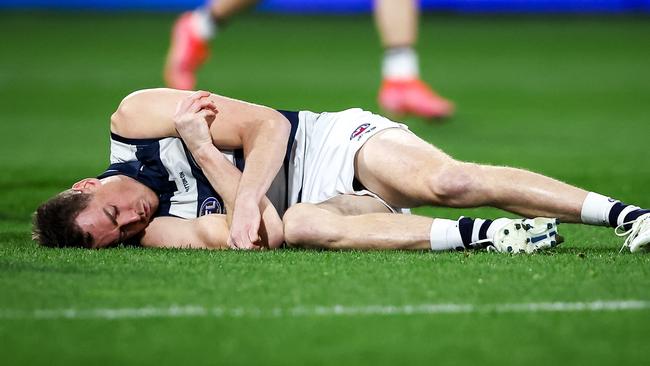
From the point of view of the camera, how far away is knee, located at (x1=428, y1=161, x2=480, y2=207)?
4.97 metres

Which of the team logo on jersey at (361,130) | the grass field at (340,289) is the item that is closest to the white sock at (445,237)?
the grass field at (340,289)

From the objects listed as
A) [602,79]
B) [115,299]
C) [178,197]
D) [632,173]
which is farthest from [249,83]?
[115,299]

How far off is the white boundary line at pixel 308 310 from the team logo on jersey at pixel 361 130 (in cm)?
152

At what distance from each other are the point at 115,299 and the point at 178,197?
1302mm

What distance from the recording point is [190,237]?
5.20m

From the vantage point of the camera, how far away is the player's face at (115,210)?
5.13 m

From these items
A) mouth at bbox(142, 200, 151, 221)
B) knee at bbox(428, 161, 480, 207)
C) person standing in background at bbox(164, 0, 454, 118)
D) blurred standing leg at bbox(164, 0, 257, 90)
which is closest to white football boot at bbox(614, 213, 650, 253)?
knee at bbox(428, 161, 480, 207)

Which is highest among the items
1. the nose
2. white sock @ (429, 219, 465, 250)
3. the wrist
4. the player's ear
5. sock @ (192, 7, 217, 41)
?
the wrist

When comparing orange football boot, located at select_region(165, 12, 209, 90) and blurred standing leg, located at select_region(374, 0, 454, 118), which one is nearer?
blurred standing leg, located at select_region(374, 0, 454, 118)

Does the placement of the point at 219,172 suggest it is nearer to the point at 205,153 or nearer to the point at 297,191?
the point at 205,153

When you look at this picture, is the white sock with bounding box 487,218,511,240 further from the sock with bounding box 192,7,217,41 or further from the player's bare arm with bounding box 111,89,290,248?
the sock with bounding box 192,7,217,41

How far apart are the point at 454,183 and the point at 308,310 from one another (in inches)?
48.7

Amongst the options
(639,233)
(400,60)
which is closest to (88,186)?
(639,233)

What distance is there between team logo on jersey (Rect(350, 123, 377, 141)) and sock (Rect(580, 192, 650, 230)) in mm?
980
